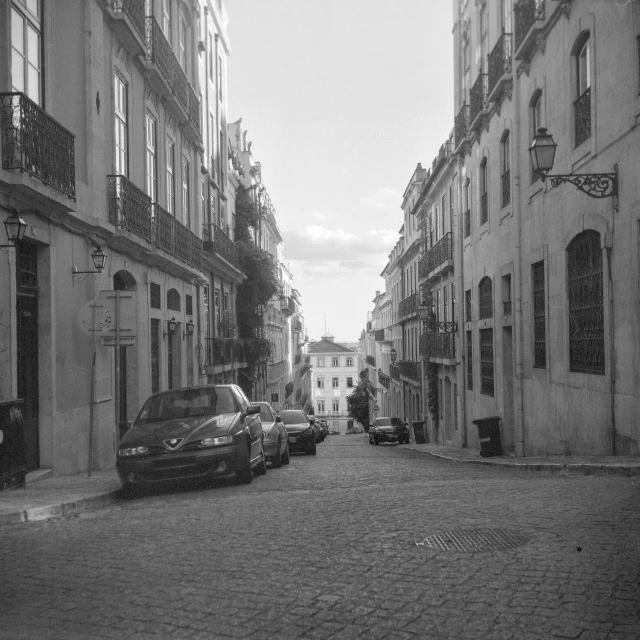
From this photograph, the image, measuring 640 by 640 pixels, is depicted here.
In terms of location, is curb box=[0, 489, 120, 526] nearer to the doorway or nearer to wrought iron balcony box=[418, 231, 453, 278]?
the doorway

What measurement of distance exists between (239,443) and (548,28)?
9.78 meters

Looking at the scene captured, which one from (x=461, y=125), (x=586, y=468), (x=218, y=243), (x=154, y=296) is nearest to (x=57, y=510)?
(x=586, y=468)

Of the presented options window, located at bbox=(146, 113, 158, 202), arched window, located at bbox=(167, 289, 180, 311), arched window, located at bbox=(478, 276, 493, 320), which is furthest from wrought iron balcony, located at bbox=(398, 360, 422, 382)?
window, located at bbox=(146, 113, 158, 202)

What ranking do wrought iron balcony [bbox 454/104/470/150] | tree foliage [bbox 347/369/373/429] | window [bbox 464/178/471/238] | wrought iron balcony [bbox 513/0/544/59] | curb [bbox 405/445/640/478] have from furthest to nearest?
1. tree foliage [bbox 347/369/373/429]
2. window [bbox 464/178/471/238]
3. wrought iron balcony [bbox 454/104/470/150]
4. wrought iron balcony [bbox 513/0/544/59]
5. curb [bbox 405/445/640/478]

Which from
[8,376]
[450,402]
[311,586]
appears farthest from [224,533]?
[450,402]

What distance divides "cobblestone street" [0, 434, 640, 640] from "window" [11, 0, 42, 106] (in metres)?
6.54

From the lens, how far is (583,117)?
43.1 ft

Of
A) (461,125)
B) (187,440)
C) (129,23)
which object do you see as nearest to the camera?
(187,440)

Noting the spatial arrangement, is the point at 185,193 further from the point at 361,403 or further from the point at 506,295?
the point at 361,403

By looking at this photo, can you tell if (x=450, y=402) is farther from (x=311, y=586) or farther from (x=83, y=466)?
(x=311, y=586)

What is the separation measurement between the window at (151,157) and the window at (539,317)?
9098 millimetres

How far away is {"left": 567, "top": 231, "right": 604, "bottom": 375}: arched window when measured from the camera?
12.4m

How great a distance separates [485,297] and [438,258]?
26.7ft

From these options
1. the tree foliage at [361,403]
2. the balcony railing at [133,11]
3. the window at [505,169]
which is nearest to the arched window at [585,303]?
the window at [505,169]
